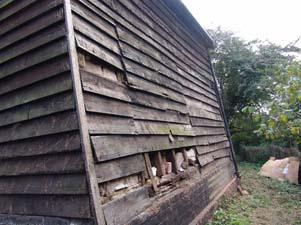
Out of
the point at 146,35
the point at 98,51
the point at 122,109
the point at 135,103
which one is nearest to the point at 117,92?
the point at 122,109

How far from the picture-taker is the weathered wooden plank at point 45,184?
1.65 m

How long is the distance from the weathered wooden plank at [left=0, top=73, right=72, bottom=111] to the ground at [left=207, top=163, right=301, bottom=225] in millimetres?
3125

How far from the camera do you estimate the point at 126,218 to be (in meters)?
1.94

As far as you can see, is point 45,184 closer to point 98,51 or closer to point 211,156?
point 98,51

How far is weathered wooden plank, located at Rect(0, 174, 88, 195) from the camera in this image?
5.40 ft

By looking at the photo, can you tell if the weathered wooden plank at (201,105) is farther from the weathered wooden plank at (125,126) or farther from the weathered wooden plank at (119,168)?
the weathered wooden plank at (119,168)

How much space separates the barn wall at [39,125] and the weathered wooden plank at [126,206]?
0.21 m

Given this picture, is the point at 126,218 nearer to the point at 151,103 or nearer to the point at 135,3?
the point at 151,103

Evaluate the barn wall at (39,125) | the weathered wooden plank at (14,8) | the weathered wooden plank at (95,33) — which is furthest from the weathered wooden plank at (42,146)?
the weathered wooden plank at (14,8)

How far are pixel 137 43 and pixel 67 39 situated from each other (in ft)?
4.30

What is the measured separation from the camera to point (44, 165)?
5.96 ft

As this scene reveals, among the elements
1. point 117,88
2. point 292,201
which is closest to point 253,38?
point 292,201

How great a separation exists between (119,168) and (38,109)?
86cm

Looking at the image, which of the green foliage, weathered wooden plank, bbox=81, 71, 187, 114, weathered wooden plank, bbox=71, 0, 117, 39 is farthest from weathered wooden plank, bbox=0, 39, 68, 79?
the green foliage
